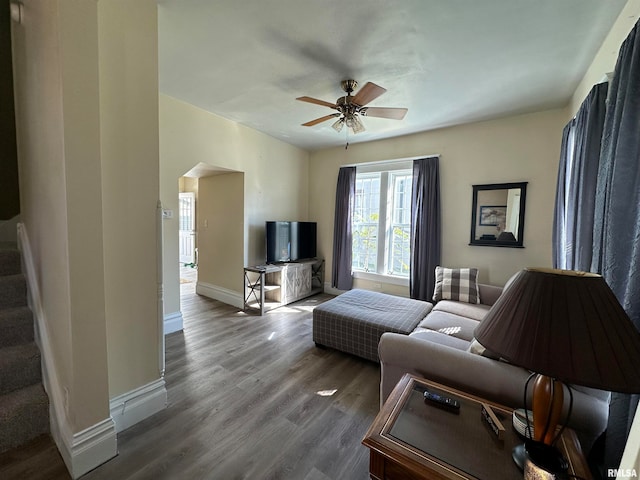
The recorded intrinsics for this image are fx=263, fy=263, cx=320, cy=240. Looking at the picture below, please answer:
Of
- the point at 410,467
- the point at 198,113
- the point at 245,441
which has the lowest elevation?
the point at 245,441

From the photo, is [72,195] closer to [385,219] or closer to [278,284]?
[278,284]

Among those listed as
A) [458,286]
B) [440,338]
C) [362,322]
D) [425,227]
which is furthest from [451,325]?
[425,227]

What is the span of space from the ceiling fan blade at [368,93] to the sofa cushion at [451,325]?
83.0 inches

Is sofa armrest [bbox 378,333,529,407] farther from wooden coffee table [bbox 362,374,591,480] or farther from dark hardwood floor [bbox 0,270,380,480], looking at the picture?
dark hardwood floor [bbox 0,270,380,480]

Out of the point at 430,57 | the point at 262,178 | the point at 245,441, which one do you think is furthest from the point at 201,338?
the point at 430,57

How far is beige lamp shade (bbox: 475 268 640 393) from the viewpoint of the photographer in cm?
71

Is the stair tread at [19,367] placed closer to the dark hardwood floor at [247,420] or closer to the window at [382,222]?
the dark hardwood floor at [247,420]

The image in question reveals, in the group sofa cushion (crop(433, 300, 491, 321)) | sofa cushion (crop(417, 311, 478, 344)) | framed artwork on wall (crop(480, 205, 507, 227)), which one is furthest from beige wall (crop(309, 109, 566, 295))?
sofa cushion (crop(417, 311, 478, 344))

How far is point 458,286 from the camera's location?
330cm

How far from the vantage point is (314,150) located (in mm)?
5078

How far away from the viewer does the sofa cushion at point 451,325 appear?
231cm

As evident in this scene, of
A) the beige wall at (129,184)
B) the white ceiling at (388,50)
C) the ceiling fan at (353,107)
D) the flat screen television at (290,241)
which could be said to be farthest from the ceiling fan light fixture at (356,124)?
the flat screen television at (290,241)

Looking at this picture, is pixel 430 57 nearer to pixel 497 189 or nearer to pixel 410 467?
pixel 497 189

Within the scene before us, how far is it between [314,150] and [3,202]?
4.11 metres
